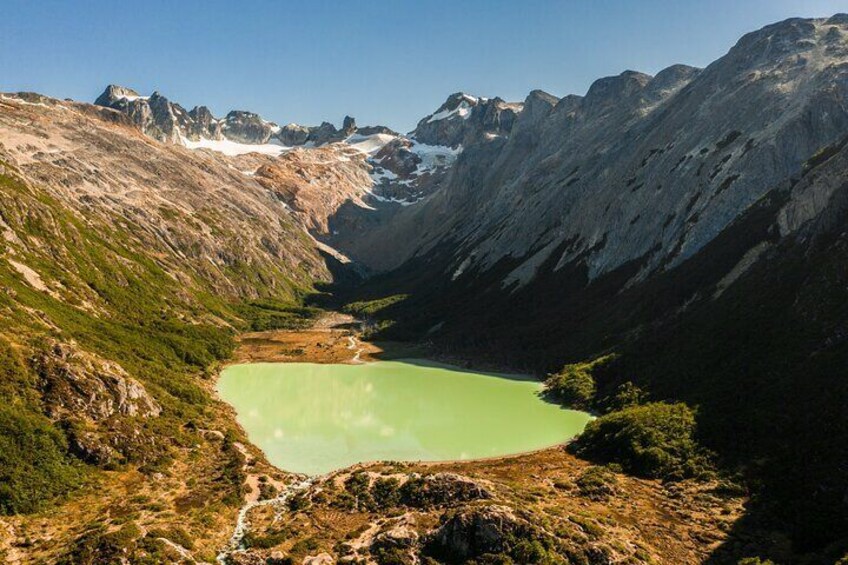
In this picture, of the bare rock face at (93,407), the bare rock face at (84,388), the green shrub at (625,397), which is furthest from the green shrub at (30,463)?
the green shrub at (625,397)

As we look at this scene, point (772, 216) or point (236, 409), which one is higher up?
point (772, 216)

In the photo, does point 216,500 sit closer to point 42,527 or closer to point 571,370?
point 42,527

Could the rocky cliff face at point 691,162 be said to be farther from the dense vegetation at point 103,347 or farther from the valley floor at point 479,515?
the dense vegetation at point 103,347

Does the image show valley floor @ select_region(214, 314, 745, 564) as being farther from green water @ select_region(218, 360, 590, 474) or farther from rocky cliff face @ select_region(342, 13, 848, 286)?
rocky cliff face @ select_region(342, 13, 848, 286)

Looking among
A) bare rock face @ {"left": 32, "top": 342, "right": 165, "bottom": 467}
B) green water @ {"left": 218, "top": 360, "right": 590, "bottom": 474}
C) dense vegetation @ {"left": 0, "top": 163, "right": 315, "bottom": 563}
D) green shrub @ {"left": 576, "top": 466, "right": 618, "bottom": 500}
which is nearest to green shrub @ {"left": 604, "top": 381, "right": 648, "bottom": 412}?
green water @ {"left": 218, "top": 360, "right": 590, "bottom": 474}

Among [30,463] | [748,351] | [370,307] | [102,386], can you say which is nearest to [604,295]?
[748,351]

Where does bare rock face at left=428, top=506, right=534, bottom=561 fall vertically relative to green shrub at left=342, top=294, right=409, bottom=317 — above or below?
below

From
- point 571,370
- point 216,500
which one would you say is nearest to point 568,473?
point 216,500
